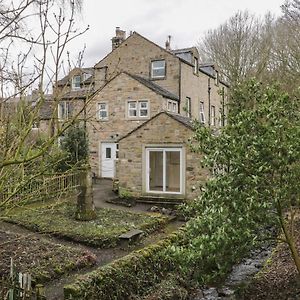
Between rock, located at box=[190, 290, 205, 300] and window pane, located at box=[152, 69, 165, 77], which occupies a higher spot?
window pane, located at box=[152, 69, 165, 77]

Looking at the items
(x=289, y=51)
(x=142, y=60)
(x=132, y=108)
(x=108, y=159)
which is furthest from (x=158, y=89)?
(x=289, y=51)

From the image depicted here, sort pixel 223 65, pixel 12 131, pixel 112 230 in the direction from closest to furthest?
pixel 12 131 → pixel 112 230 → pixel 223 65

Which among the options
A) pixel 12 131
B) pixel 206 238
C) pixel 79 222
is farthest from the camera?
pixel 79 222

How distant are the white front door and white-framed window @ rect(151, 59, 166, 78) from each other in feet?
18.7

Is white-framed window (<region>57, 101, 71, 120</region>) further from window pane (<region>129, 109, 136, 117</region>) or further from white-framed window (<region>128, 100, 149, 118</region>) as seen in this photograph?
window pane (<region>129, 109, 136, 117</region>)

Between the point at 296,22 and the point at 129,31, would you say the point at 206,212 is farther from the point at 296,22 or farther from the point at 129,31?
the point at 129,31

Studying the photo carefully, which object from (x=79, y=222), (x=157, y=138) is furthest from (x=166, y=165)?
(x=79, y=222)

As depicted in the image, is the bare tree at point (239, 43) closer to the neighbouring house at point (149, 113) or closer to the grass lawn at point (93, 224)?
the neighbouring house at point (149, 113)

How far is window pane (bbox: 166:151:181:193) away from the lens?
18.7 m

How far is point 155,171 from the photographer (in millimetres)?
19156

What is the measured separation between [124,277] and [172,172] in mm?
10039

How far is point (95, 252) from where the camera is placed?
11094mm

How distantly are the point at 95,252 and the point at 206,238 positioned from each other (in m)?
5.15

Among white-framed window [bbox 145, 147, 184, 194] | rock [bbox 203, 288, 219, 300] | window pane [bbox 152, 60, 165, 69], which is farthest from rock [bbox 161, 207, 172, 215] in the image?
window pane [bbox 152, 60, 165, 69]
